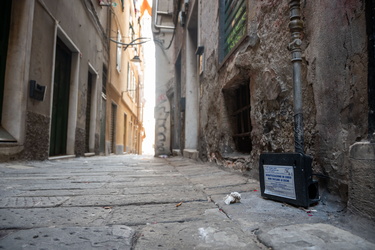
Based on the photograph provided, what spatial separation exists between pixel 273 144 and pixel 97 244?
4.41 ft

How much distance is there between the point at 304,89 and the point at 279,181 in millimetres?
541

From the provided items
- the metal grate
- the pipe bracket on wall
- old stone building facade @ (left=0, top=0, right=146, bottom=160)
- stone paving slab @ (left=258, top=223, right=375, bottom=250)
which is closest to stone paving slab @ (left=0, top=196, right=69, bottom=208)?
stone paving slab @ (left=258, top=223, right=375, bottom=250)

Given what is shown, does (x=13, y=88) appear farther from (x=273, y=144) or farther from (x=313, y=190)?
(x=313, y=190)

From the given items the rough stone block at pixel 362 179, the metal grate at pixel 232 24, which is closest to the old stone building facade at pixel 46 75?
the metal grate at pixel 232 24

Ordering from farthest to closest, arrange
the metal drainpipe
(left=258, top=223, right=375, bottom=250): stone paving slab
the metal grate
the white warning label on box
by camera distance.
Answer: the metal grate
the metal drainpipe
the white warning label on box
(left=258, top=223, right=375, bottom=250): stone paving slab

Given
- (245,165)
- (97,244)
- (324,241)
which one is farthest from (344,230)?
(245,165)

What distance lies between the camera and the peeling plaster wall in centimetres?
115

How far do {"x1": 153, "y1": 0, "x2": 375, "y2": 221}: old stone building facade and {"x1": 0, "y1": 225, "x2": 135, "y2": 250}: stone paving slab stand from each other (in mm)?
900

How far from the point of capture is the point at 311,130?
56.5 inches

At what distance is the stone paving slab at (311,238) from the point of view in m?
0.83

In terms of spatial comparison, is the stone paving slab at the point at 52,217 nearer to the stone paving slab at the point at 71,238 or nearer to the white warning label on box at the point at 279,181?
the stone paving slab at the point at 71,238

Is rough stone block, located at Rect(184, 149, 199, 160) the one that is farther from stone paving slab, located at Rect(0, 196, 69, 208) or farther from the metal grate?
stone paving slab, located at Rect(0, 196, 69, 208)

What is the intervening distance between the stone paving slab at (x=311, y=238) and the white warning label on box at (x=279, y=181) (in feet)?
0.95

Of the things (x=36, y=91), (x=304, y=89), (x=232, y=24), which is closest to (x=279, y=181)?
(x=304, y=89)
